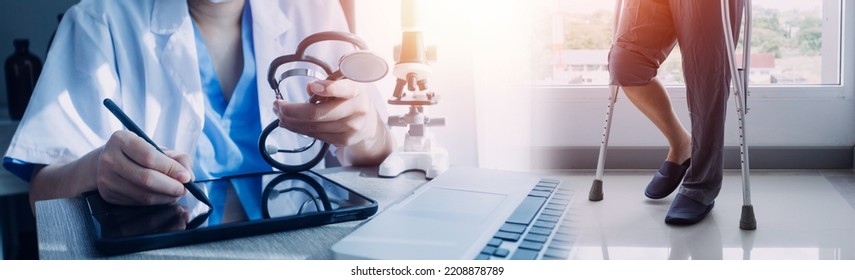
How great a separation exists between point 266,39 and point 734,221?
30.7 inches

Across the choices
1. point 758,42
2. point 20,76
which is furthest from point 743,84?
point 20,76

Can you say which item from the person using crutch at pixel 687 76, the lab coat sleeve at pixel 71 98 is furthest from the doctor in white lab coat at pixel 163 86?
the person using crutch at pixel 687 76

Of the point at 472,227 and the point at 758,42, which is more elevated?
the point at 758,42

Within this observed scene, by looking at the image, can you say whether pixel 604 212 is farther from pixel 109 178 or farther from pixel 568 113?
pixel 109 178

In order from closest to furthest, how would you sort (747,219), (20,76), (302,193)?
(302,193) → (20,76) → (747,219)

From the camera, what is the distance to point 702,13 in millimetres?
1060

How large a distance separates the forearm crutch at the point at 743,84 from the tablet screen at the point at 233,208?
700mm

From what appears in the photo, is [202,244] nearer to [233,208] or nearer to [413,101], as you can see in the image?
[233,208]

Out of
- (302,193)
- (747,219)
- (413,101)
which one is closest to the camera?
(302,193)

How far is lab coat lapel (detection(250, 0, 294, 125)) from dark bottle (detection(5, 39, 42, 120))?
0.97 feet

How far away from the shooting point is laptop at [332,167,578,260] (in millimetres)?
483

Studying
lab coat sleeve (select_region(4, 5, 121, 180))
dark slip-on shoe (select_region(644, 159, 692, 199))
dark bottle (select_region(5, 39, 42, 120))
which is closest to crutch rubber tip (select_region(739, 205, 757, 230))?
dark slip-on shoe (select_region(644, 159, 692, 199))

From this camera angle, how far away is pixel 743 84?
1.06m
